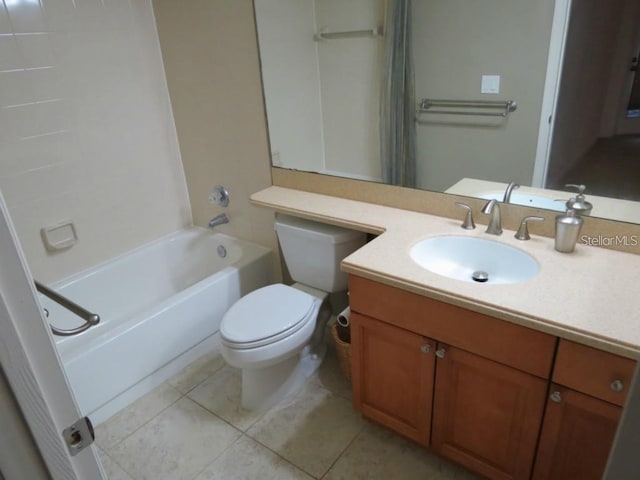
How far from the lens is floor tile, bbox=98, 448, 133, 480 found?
65.1 inches

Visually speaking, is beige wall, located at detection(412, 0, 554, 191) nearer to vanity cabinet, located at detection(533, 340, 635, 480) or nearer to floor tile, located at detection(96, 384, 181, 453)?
vanity cabinet, located at detection(533, 340, 635, 480)

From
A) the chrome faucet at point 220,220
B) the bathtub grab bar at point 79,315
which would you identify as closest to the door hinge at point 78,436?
the bathtub grab bar at point 79,315

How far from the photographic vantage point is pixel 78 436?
0.65 meters

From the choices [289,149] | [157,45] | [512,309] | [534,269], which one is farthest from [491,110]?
[157,45]

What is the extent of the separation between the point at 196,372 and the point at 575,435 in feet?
5.44

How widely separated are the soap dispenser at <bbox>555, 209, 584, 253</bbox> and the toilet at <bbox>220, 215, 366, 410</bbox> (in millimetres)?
778

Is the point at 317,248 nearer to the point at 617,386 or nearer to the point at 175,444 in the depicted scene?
the point at 175,444

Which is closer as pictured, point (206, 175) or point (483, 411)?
point (483, 411)

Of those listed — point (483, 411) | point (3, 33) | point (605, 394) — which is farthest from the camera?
point (3, 33)

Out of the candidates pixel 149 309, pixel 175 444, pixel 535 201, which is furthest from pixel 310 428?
pixel 535 201

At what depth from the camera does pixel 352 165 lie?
199 centimetres

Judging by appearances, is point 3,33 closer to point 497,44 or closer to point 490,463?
point 497,44

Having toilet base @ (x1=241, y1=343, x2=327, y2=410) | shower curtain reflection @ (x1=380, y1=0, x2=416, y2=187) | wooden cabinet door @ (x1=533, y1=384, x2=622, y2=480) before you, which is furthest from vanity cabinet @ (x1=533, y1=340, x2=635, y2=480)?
toilet base @ (x1=241, y1=343, x2=327, y2=410)

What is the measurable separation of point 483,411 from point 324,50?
1601 mm
